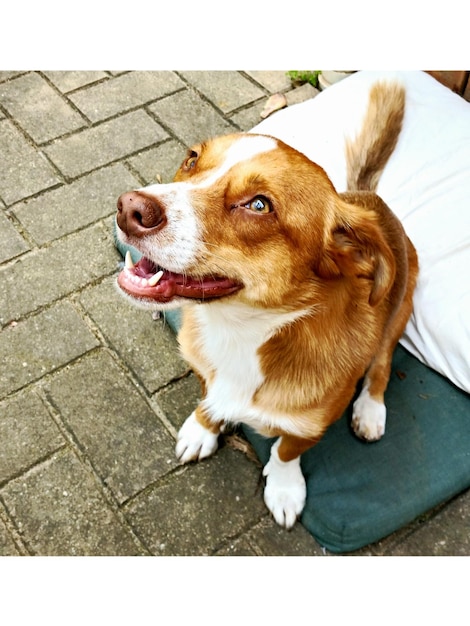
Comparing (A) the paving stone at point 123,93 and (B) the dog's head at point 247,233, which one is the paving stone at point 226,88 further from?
(B) the dog's head at point 247,233

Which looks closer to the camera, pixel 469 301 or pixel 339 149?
pixel 469 301

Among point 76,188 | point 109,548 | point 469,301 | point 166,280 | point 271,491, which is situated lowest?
point 109,548

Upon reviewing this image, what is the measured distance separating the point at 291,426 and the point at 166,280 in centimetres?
80

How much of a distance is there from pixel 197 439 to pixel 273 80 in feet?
9.38

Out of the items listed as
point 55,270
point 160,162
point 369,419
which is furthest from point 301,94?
point 369,419

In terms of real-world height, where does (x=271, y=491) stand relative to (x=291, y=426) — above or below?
below

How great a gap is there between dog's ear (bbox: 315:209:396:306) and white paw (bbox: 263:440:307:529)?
971 mm

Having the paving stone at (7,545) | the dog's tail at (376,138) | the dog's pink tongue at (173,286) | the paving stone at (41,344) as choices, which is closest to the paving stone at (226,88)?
the dog's tail at (376,138)

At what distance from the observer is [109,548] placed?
2.90m

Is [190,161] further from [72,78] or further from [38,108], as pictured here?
[72,78]

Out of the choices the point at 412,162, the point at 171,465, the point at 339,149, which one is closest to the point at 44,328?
the point at 171,465

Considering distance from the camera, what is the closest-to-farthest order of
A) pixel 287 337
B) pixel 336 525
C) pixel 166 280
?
pixel 166 280 → pixel 287 337 → pixel 336 525

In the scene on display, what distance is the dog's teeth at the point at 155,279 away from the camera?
2152 millimetres

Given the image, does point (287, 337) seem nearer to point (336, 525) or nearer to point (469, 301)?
point (336, 525)
